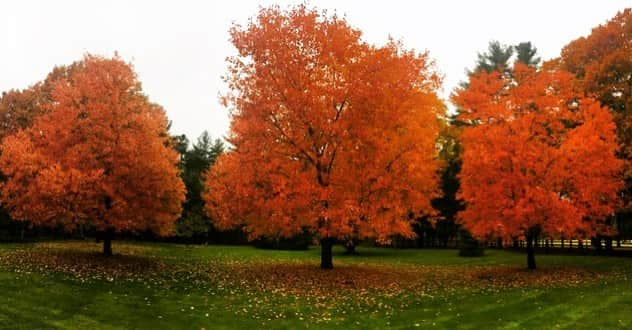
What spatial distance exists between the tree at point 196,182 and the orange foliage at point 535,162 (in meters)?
37.9

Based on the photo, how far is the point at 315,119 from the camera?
940 inches

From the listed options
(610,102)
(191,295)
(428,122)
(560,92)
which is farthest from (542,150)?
(191,295)

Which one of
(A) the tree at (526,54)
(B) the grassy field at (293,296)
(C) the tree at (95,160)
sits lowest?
(B) the grassy field at (293,296)

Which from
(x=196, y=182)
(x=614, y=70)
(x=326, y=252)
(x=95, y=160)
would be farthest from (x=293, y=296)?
(x=196, y=182)

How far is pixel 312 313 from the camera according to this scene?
665 inches

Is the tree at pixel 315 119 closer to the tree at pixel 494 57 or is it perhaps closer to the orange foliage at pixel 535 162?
the orange foliage at pixel 535 162

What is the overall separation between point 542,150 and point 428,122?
7528 mm

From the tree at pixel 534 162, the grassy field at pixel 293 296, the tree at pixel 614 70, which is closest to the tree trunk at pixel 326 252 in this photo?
the grassy field at pixel 293 296

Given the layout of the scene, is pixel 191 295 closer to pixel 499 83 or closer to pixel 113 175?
pixel 113 175

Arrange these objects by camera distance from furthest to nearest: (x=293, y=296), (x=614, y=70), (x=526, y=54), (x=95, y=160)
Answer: (x=526, y=54) → (x=614, y=70) → (x=95, y=160) → (x=293, y=296)

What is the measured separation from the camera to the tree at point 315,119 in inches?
940

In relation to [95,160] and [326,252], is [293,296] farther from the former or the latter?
[95,160]

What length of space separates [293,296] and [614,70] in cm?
2822

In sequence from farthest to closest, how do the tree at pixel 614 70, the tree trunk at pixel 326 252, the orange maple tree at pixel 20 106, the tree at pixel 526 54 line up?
the tree at pixel 526 54 → the orange maple tree at pixel 20 106 → the tree at pixel 614 70 → the tree trunk at pixel 326 252
